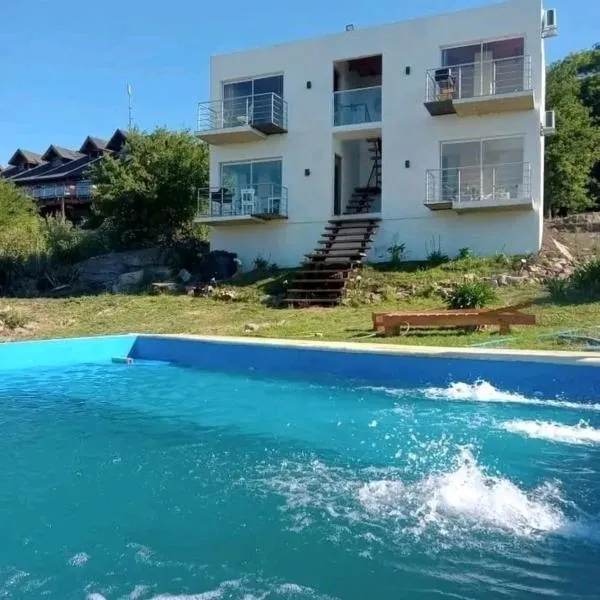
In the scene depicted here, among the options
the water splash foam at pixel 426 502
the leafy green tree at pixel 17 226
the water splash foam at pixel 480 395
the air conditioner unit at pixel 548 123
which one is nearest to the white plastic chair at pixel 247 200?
the leafy green tree at pixel 17 226

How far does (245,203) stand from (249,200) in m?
0.17

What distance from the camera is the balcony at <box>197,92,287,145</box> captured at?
19.3m

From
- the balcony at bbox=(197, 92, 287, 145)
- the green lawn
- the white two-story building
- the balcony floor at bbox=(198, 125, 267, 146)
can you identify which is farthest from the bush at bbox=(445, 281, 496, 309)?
the balcony floor at bbox=(198, 125, 267, 146)

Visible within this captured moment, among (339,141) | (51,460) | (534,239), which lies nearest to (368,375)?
(51,460)

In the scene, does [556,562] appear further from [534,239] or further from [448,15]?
[448,15]

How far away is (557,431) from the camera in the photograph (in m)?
6.50

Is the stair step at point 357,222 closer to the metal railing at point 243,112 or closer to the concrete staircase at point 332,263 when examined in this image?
the concrete staircase at point 332,263

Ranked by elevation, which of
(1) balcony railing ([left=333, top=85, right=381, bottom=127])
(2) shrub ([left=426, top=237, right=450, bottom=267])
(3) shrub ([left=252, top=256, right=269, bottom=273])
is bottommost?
(3) shrub ([left=252, top=256, right=269, bottom=273])

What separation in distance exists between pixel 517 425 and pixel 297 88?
15158 mm

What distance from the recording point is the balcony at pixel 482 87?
16.5m

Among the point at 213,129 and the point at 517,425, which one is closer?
the point at 517,425

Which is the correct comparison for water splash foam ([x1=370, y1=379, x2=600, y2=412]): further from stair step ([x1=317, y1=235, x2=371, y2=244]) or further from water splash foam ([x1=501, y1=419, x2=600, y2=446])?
stair step ([x1=317, y1=235, x2=371, y2=244])

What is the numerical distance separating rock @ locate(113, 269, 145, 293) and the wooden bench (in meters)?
9.73

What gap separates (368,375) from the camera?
9.61 metres
